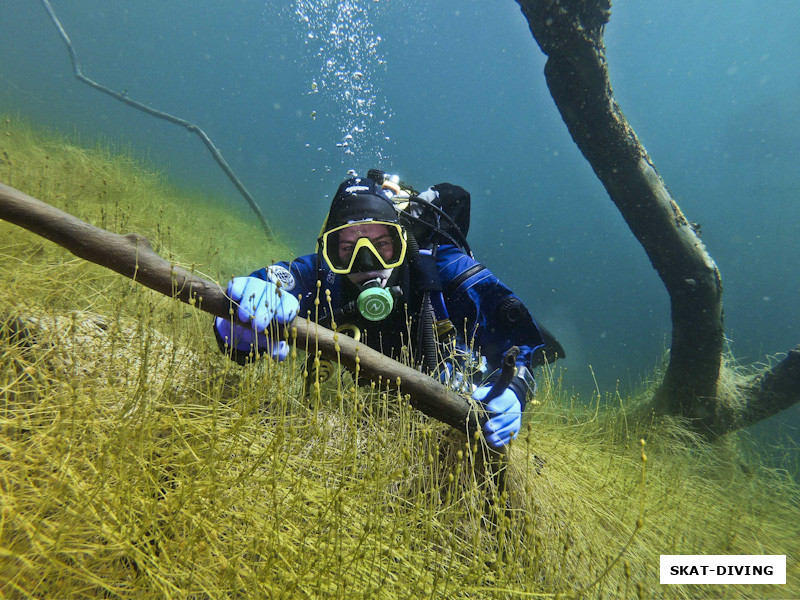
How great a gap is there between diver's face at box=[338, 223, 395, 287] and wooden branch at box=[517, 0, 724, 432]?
125 inches

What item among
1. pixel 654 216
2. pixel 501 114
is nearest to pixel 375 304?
pixel 654 216

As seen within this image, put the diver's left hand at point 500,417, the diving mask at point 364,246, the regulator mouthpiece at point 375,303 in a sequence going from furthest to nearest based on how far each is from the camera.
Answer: the diving mask at point 364,246, the regulator mouthpiece at point 375,303, the diver's left hand at point 500,417

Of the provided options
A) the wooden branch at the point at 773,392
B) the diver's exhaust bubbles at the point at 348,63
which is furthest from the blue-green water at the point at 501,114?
the wooden branch at the point at 773,392

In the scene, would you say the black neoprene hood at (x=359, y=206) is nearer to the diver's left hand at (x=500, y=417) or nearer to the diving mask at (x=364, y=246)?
the diving mask at (x=364, y=246)

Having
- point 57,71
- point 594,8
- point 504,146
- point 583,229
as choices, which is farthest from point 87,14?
point 594,8

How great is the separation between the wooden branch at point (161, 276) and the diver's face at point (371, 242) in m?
1.28

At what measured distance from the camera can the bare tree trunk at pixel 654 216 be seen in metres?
4.37

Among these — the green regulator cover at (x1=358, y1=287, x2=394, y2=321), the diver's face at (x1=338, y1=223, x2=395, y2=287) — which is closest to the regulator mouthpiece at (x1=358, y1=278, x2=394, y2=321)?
the green regulator cover at (x1=358, y1=287, x2=394, y2=321)

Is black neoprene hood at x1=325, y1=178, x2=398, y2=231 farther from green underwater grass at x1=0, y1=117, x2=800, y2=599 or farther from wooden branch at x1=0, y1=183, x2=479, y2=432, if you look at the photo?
wooden branch at x1=0, y1=183, x2=479, y2=432

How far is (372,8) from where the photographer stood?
85.9 metres

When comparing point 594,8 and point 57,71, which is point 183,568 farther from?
point 57,71

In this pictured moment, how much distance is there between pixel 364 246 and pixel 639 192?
3794 millimetres

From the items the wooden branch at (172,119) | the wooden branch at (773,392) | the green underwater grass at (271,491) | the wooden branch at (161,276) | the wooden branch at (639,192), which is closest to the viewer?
the green underwater grass at (271,491)

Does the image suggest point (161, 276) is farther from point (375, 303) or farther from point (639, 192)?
point (639, 192)
